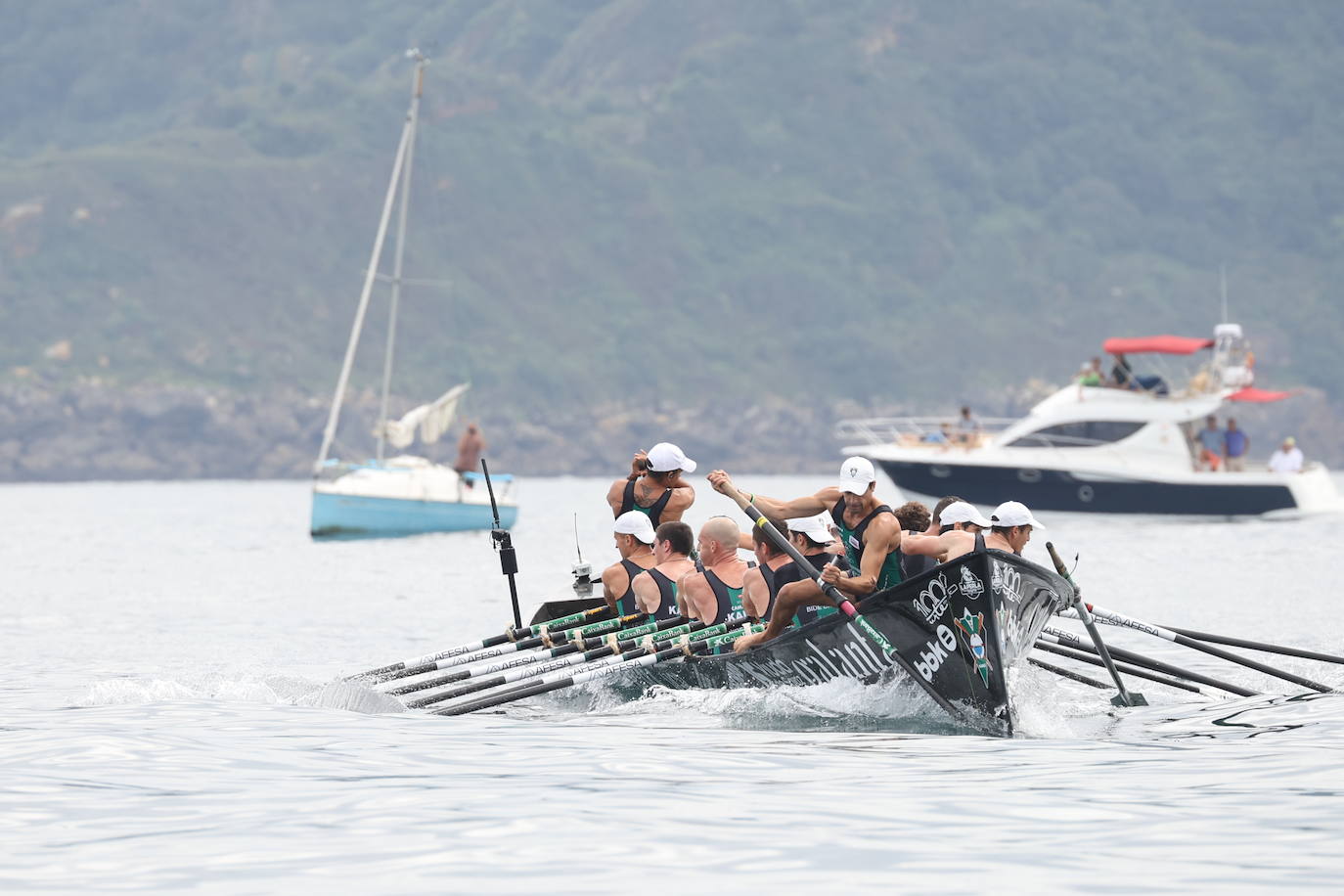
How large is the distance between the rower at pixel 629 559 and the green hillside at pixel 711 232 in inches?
5033

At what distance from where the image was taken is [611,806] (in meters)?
11.5

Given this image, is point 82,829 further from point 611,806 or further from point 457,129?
point 457,129

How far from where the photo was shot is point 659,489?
18219 mm

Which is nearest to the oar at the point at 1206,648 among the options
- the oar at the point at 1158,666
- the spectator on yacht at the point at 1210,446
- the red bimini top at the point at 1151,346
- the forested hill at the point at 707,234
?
the oar at the point at 1158,666

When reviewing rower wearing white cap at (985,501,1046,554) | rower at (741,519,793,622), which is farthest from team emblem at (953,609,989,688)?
rower at (741,519,793,622)

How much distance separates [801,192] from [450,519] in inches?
5552

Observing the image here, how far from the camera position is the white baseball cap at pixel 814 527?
1493 centimetres

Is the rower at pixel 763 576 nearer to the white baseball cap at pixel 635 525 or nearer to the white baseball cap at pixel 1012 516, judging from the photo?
the white baseball cap at pixel 635 525

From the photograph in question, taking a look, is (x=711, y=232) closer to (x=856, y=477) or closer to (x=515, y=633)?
(x=515, y=633)

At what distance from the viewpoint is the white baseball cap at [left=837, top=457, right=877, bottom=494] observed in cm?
1403

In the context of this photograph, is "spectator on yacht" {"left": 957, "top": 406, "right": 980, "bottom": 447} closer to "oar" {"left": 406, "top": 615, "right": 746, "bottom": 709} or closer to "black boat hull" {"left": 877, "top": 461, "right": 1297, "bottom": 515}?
"black boat hull" {"left": 877, "top": 461, "right": 1297, "bottom": 515}

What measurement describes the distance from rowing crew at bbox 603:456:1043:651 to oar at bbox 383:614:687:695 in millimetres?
290

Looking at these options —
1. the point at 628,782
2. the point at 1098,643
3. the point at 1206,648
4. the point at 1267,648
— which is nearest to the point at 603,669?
the point at 628,782

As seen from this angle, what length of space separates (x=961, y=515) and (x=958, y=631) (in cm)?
203
